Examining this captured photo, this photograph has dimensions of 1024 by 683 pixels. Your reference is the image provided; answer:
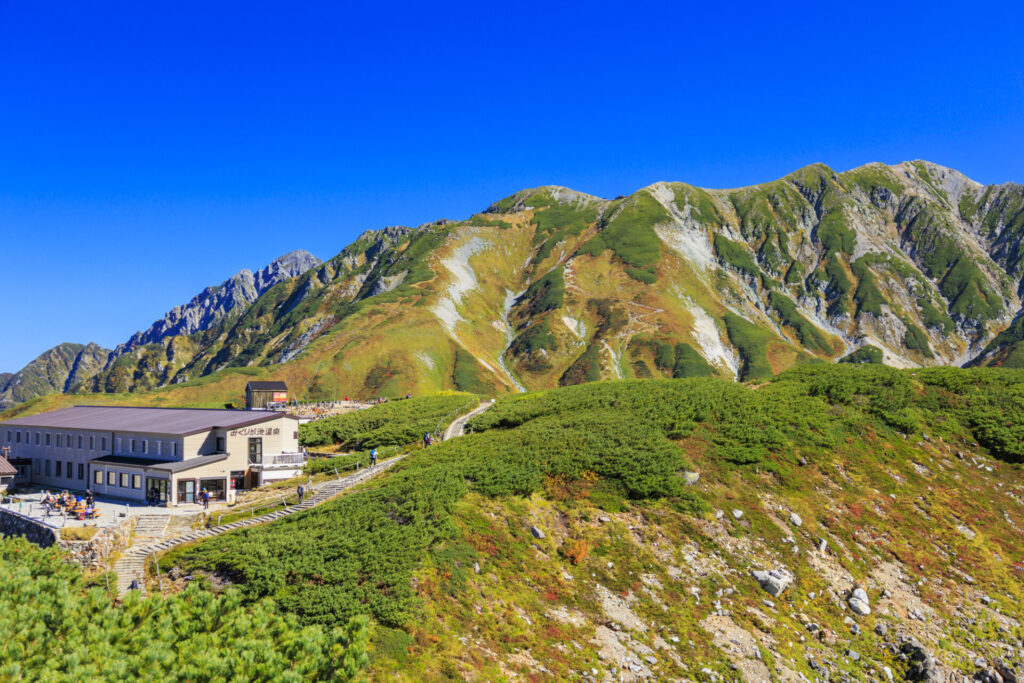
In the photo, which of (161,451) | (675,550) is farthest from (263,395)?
(675,550)

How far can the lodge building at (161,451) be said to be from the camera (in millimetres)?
45406

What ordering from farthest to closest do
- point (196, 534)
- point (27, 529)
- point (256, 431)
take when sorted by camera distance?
1. point (256, 431)
2. point (27, 529)
3. point (196, 534)

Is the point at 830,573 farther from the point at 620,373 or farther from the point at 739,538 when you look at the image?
the point at 620,373

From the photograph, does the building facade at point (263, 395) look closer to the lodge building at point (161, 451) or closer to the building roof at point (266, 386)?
the building roof at point (266, 386)

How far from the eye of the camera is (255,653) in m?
18.1

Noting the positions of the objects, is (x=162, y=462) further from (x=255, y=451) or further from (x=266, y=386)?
(x=266, y=386)

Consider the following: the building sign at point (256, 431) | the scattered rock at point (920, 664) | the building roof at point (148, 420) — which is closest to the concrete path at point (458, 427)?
the building sign at point (256, 431)

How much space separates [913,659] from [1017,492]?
2354 centimetres

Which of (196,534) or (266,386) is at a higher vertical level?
(266,386)

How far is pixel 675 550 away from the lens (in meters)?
32.1

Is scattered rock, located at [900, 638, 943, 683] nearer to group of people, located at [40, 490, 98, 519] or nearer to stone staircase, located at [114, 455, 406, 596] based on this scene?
stone staircase, located at [114, 455, 406, 596]

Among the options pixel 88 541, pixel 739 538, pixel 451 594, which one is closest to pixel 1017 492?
pixel 739 538

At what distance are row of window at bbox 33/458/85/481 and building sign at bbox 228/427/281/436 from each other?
14780mm

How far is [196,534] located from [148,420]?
2425 centimetres
